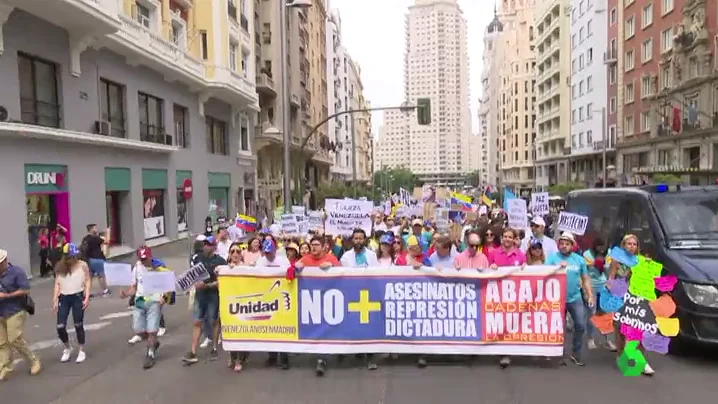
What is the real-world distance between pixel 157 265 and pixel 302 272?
2239 mm

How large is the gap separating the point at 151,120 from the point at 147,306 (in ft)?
58.8

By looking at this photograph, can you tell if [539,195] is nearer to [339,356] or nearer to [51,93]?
[339,356]

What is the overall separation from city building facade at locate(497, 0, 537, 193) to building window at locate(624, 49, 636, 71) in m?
44.4

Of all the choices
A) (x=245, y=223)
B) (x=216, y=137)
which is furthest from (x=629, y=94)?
(x=245, y=223)

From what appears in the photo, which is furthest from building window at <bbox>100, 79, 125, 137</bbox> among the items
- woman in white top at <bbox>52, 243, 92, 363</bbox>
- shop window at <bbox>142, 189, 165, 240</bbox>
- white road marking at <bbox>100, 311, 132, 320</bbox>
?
woman in white top at <bbox>52, 243, 92, 363</bbox>

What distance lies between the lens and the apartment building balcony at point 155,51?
20.5 m

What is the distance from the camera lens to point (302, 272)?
24.4ft

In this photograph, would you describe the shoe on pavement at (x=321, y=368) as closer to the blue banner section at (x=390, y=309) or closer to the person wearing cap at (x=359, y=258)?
the blue banner section at (x=390, y=309)

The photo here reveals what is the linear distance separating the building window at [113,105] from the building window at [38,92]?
269cm

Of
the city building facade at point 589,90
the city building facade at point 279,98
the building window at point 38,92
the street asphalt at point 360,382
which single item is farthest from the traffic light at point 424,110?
the city building facade at point 589,90

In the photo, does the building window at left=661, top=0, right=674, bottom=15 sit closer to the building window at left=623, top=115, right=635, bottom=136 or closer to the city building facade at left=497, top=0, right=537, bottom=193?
the building window at left=623, top=115, right=635, bottom=136

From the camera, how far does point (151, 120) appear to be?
2438cm

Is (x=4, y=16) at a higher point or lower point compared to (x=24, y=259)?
higher

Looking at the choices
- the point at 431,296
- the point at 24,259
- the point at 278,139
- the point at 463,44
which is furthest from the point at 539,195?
the point at 463,44
